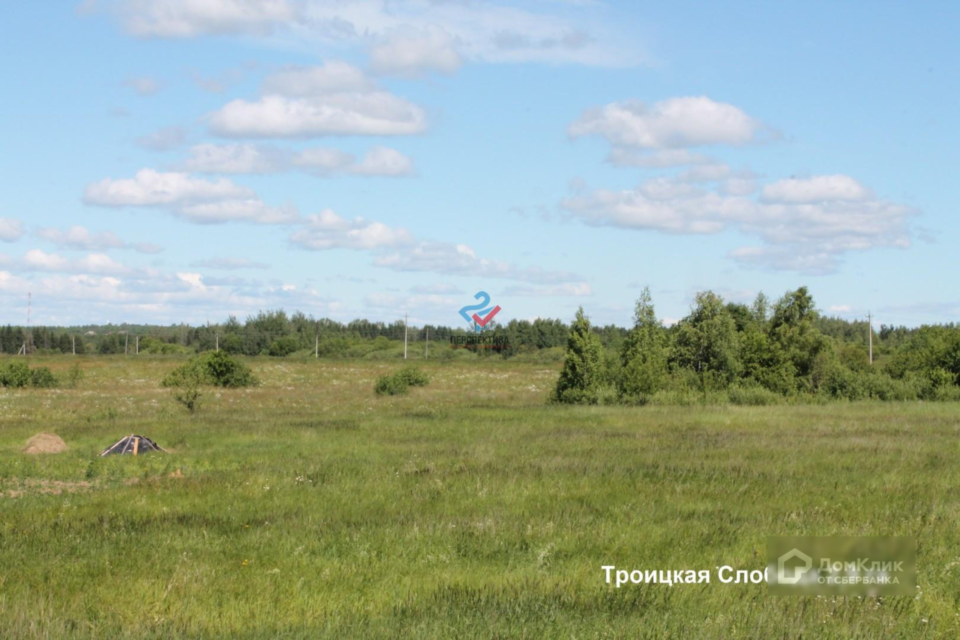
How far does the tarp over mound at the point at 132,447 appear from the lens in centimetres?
1991

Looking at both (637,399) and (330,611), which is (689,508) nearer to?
(330,611)

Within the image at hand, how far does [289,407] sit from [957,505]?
3055 cm

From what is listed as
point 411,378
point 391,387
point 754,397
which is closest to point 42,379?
point 391,387

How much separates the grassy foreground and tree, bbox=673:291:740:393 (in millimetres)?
19845

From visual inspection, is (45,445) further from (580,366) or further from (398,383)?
(398,383)

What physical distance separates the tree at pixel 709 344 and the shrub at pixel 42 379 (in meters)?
40.4

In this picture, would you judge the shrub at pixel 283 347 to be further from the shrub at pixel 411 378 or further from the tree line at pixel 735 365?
the tree line at pixel 735 365

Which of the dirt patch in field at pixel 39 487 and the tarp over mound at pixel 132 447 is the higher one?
the tarp over mound at pixel 132 447

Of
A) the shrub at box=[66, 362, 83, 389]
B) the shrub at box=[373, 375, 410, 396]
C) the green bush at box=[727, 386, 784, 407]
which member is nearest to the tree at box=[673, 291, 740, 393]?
the green bush at box=[727, 386, 784, 407]

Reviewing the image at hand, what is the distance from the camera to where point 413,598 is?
25.7ft

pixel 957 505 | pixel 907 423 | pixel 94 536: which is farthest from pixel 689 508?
pixel 907 423

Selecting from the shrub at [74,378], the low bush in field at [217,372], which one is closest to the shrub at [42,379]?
the shrub at [74,378]

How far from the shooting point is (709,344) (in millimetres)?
47750

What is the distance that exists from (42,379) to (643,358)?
39.2 m
